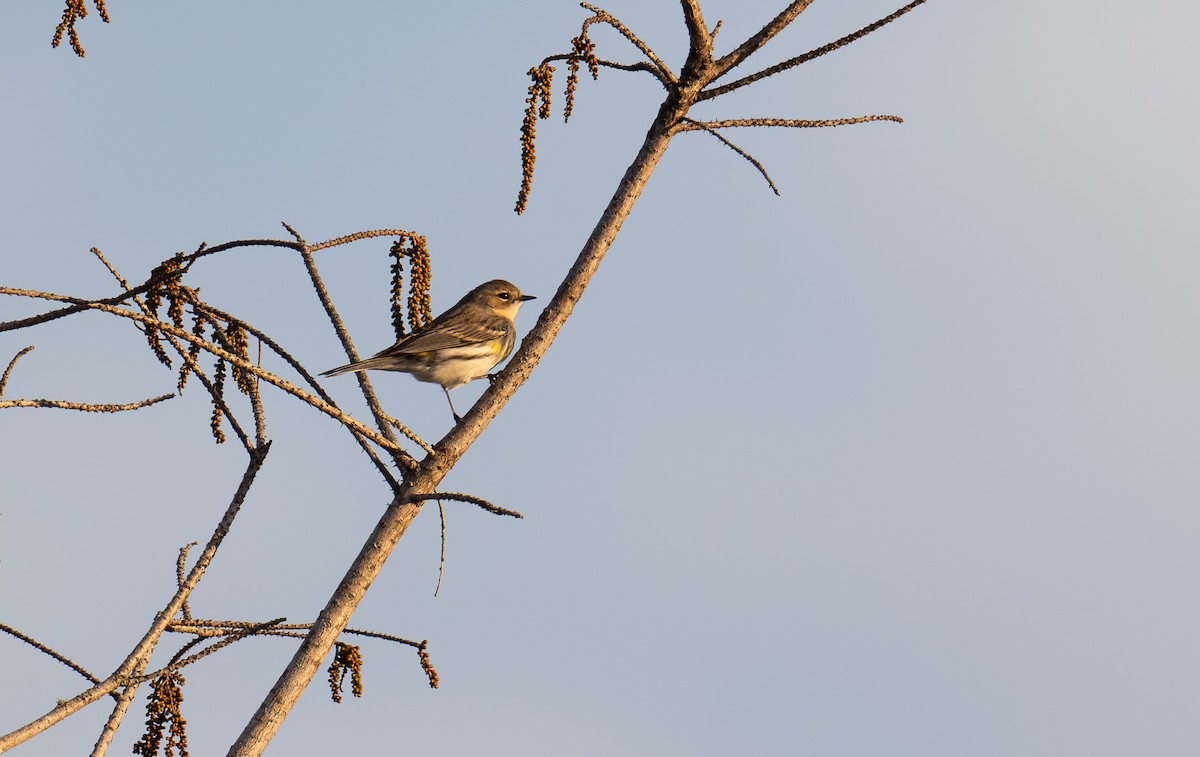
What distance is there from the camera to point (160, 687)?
5.68 m

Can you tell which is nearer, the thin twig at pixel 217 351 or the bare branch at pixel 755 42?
the thin twig at pixel 217 351

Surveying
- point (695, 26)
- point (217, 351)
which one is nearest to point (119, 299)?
point (217, 351)

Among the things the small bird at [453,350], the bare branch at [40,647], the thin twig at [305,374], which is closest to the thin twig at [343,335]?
the thin twig at [305,374]

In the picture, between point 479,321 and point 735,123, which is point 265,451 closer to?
point 735,123

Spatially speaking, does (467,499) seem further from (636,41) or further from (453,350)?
(453,350)

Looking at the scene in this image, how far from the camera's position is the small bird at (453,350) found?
37.5 feet

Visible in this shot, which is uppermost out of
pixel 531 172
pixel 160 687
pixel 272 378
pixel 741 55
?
pixel 741 55

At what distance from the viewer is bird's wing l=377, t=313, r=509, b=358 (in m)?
11.4

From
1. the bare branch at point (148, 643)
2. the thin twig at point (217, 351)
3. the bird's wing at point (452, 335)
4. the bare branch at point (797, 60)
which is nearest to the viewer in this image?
the thin twig at point (217, 351)

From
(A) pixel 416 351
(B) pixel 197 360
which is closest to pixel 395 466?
(B) pixel 197 360

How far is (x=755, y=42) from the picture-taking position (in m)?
6.36

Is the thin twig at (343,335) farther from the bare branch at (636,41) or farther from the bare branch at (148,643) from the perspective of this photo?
the bare branch at (636,41)

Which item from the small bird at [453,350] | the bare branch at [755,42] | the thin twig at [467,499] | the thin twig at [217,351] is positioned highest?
the small bird at [453,350]

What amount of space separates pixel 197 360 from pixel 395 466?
1.11 m
